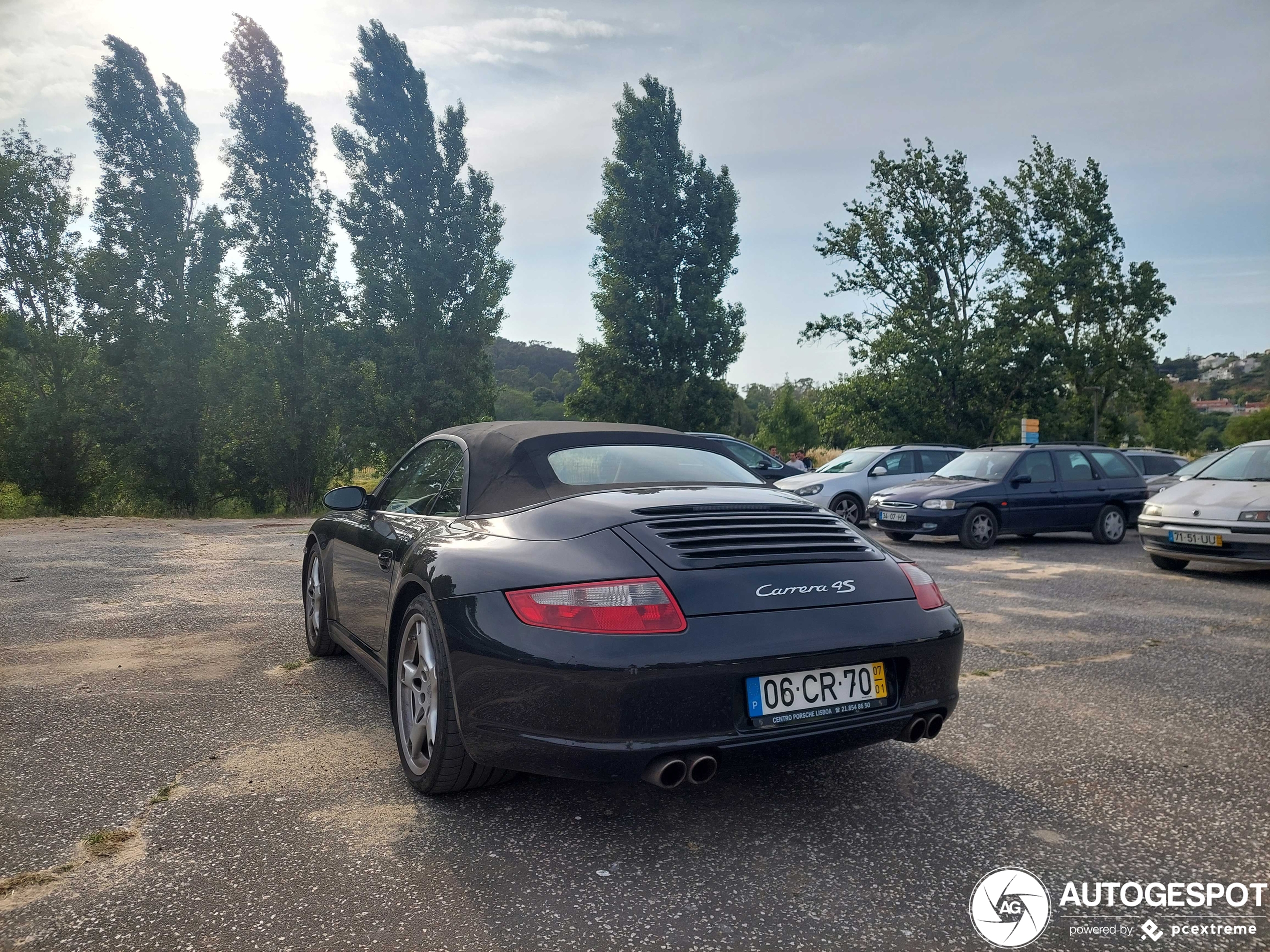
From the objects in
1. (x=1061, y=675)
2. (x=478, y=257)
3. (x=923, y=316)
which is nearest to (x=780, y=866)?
(x=1061, y=675)

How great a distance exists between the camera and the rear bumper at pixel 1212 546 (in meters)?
9.34

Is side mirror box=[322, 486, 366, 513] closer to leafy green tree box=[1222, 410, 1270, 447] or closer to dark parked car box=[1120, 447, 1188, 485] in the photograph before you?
dark parked car box=[1120, 447, 1188, 485]

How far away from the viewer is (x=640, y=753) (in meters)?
2.76

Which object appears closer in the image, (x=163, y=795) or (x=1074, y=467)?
(x=163, y=795)

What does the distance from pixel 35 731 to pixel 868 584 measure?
3.80 meters

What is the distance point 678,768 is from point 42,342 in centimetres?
3618

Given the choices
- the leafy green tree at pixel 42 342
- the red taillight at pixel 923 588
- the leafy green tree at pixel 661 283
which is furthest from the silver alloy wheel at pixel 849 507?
the leafy green tree at pixel 42 342

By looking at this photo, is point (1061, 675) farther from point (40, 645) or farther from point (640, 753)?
point (40, 645)

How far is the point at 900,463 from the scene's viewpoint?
57.9 feet

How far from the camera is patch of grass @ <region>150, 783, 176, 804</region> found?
338cm

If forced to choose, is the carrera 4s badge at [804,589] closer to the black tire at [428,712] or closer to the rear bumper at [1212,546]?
the black tire at [428,712]

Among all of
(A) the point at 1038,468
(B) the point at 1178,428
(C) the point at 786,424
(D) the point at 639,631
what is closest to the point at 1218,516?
(A) the point at 1038,468

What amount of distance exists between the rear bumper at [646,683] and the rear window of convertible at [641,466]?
2.82ft

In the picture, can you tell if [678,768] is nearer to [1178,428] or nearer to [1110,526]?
[1110,526]
